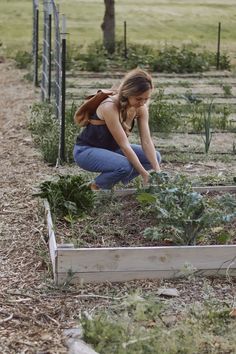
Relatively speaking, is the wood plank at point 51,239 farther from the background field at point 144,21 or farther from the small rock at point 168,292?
the background field at point 144,21

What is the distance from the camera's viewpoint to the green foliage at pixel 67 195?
17.4ft

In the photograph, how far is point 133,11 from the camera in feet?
81.0

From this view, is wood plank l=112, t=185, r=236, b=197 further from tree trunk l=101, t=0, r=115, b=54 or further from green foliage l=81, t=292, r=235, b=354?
tree trunk l=101, t=0, r=115, b=54

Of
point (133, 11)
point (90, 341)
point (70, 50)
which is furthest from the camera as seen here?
point (133, 11)

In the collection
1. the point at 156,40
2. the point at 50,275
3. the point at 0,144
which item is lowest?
the point at 156,40

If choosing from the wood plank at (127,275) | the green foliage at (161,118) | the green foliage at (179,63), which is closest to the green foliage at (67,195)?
the wood plank at (127,275)

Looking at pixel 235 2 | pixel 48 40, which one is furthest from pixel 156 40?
pixel 48 40

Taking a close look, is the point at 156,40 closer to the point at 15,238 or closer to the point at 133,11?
the point at 133,11

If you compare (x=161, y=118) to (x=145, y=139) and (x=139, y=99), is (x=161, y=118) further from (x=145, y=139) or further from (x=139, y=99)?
(x=139, y=99)

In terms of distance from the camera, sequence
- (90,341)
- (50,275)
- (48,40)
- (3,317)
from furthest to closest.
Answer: (48,40) < (50,275) < (3,317) < (90,341)

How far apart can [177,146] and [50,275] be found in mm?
4060

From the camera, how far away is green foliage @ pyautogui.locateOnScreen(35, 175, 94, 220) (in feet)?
17.4

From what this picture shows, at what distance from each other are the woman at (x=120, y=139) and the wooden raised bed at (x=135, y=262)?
1058mm

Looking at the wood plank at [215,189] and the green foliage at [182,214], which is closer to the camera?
the green foliage at [182,214]
